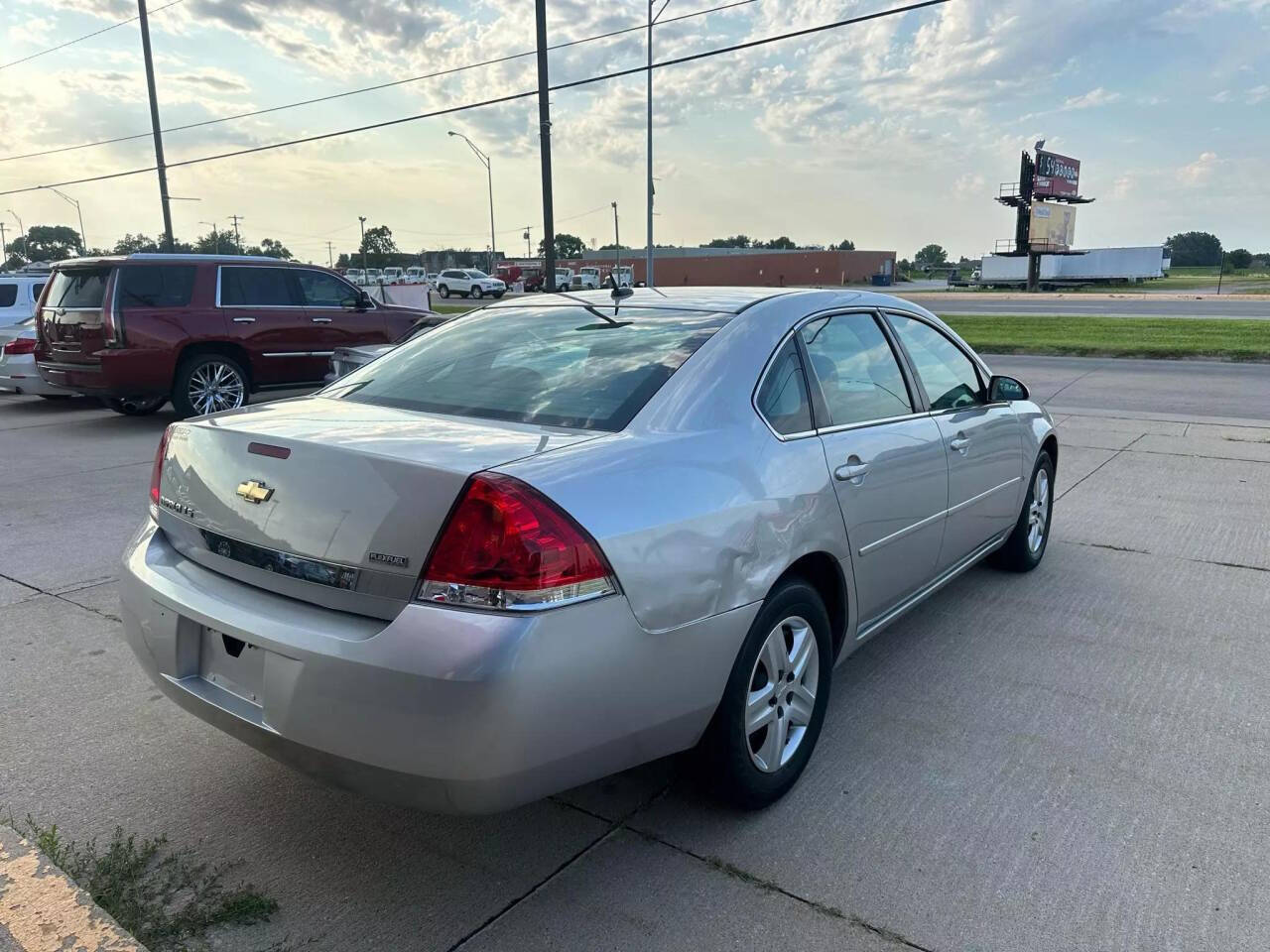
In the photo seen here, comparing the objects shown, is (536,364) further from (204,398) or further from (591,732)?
(204,398)

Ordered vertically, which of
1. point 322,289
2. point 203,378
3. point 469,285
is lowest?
point 203,378

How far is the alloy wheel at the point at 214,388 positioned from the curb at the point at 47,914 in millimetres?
8203

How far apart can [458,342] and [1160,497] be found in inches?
220

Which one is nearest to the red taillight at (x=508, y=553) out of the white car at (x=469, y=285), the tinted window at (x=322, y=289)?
the tinted window at (x=322, y=289)

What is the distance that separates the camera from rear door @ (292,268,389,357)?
36.4 feet

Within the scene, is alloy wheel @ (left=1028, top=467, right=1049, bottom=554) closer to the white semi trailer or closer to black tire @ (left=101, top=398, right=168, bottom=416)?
black tire @ (left=101, top=398, right=168, bottom=416)

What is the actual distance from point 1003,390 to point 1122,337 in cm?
1713

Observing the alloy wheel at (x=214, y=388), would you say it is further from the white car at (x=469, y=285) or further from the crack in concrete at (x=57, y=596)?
the white car at (x=469, y=285)

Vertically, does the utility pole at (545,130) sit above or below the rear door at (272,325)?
above

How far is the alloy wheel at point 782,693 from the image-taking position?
2.82 metres

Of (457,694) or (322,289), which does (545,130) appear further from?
(457,694)

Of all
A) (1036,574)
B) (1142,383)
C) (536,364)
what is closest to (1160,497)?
(1036,574)

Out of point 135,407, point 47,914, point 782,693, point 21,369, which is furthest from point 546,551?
point 21,369

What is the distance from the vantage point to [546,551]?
2162mm
